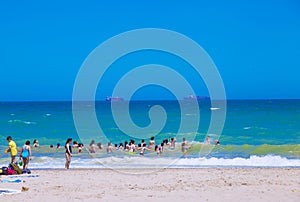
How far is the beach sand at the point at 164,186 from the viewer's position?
39.4ft

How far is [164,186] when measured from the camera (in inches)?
547

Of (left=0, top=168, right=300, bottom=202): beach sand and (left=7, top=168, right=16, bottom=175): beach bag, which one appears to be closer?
(left=0, top=168, right=300, bottom=202): beach sand

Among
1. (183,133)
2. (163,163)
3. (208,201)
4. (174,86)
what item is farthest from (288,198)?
(183,133)

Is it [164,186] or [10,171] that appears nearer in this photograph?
[164,186]

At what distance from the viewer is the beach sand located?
12.0m

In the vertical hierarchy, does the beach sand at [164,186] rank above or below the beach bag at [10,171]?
below

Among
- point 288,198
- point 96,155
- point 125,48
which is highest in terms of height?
point 125,48

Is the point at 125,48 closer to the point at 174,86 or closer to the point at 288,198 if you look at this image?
the point at 174,86

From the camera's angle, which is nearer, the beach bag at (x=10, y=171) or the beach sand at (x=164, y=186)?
the beach sand at (x=164, y=186)

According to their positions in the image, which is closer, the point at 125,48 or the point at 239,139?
the point at 125,48

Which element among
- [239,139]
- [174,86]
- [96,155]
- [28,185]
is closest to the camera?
[28,185]

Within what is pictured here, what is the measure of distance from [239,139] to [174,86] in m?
25.5

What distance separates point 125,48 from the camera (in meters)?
15.0

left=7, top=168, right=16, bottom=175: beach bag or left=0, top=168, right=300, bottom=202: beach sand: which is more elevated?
left=7, top=168, right=16, bottom=175: beach bag
